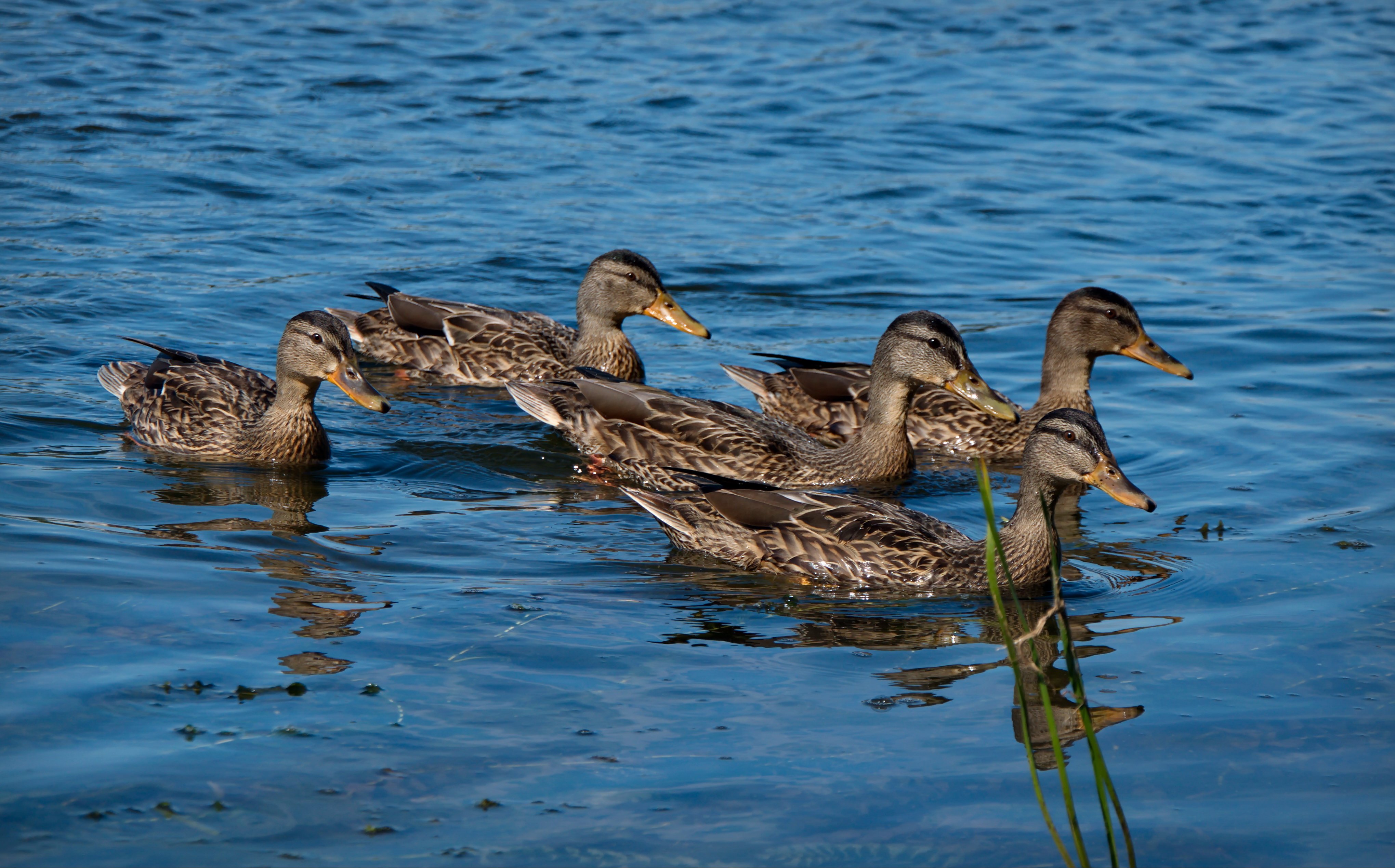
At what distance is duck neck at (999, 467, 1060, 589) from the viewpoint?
25.0 feet

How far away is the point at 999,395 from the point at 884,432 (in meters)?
0.91

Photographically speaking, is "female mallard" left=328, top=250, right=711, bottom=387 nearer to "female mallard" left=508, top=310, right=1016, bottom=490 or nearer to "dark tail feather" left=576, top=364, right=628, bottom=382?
"dark tail feather" left=576, top=364, right=628, bottom=382

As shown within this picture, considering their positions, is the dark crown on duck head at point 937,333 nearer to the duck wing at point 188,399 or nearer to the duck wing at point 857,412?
the duck wing at point 857,412

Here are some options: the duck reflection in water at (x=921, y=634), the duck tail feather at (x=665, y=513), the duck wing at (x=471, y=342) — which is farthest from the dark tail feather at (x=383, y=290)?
the duck reflection in water at (x=921, y=634)

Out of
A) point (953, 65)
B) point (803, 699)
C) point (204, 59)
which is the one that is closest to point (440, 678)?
point (803, 699)

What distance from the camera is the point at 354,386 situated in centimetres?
931

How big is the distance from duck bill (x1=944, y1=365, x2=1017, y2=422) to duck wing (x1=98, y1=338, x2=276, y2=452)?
175 inches

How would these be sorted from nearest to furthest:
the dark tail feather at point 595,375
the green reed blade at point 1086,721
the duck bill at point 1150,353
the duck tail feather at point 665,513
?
A: the green reed blade at point 1086,721 → the duck tail feather at point 665,513 → the dark tail feather at point 595,375 → the duck bill at point 1150,353

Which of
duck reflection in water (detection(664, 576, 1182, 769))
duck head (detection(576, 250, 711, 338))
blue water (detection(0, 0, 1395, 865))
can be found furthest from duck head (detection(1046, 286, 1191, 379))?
duck reflection in water (detection(664, 576, 1182, 769))

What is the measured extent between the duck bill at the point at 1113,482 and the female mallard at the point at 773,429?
81.6 inches

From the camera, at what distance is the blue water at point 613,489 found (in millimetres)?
5281

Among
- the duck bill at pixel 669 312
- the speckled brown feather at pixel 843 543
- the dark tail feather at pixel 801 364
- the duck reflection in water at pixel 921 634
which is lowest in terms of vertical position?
the duck reflection in water at pixel 921 634

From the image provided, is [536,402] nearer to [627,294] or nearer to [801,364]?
[627,294]

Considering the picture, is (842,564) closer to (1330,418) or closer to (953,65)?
(1330,418)
